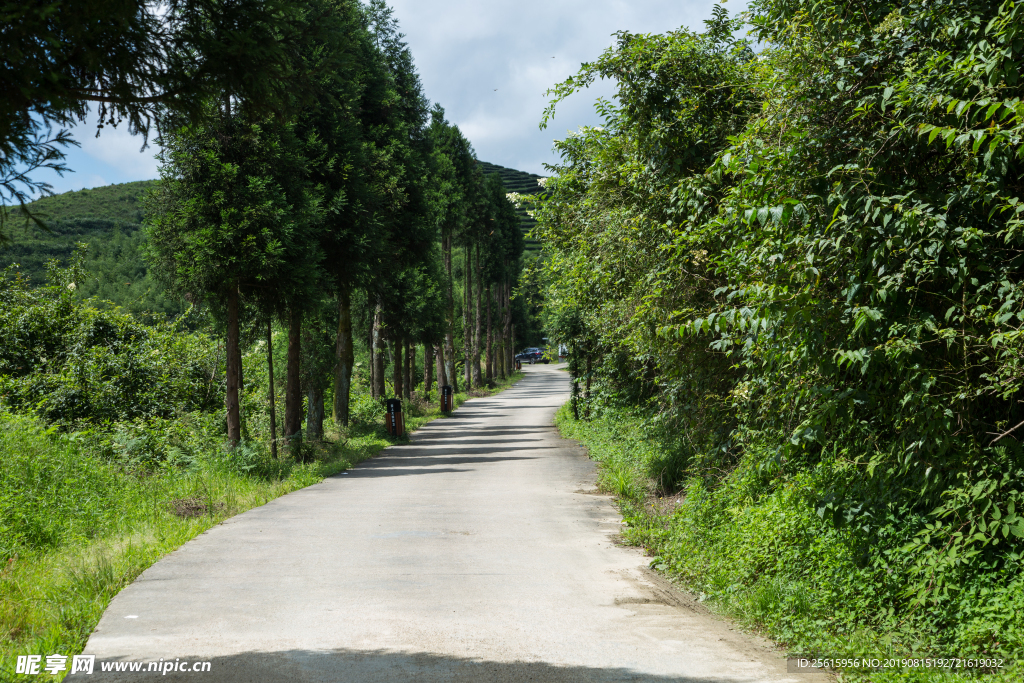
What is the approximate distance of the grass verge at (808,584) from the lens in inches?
193

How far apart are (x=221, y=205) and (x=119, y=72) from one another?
11760 mm

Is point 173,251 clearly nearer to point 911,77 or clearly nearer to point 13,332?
point 13,332

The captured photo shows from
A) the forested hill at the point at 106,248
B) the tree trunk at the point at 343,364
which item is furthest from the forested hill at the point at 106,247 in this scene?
the tree trunk at the point at 343,364

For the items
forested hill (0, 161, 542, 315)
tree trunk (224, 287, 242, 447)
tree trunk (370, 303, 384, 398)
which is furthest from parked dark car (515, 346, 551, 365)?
tree trunk (224, 287, 242, 447)

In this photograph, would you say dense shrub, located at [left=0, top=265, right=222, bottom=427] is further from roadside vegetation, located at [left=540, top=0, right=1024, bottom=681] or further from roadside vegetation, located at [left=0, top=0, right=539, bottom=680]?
roadside vegetation, located at [left=540, top=0, right=1024, bottom=681]

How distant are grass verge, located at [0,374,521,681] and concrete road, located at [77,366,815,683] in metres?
0.32

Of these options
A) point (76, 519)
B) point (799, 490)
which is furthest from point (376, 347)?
point (799, 490)

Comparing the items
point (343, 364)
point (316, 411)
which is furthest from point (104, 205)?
point (316, 411)

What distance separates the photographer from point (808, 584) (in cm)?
629

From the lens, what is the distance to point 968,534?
5.47 meters

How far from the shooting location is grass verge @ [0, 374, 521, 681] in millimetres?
6527

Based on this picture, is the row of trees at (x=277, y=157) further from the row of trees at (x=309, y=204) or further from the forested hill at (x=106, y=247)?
the forested hill at (x=106, y=247)

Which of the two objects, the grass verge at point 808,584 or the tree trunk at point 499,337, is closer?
the grass verge at point 808,584

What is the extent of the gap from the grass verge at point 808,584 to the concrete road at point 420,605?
31 centimetres
